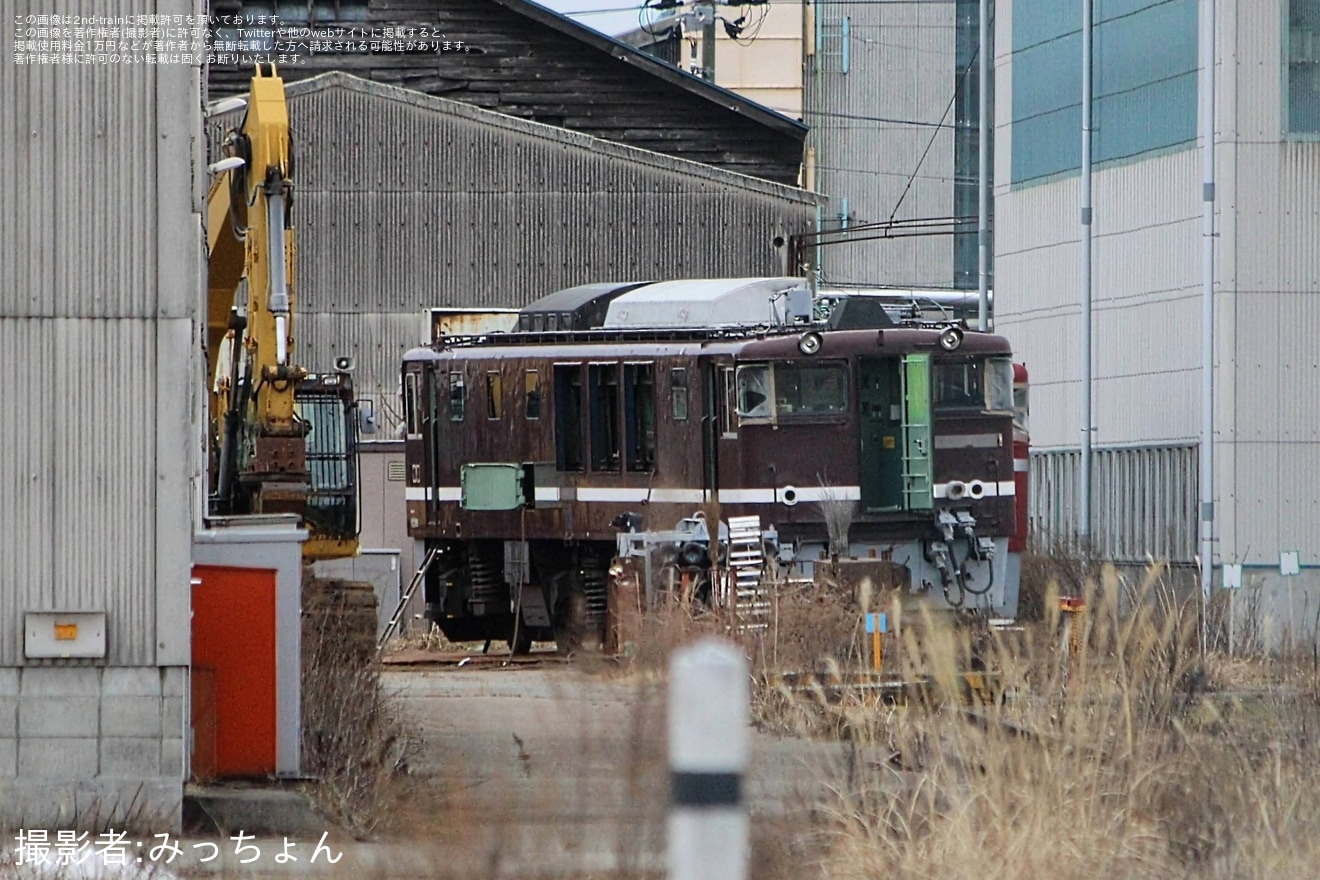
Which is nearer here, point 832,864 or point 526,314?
point 832,864

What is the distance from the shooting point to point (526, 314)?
26953mm

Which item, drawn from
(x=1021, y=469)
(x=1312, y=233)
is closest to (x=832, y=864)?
(x=1021, y=469)

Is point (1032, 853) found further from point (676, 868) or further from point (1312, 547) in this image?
point (1312, 547)

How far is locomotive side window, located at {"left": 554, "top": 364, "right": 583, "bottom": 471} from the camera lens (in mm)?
25312

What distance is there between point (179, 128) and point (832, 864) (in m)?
5.44

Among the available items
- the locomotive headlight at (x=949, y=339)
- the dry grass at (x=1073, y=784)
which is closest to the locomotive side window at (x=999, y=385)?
the locomotive headlight at (x=949, y=339)

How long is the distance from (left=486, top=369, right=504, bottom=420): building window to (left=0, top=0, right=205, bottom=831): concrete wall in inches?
564

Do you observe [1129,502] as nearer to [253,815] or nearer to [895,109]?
[253,815]

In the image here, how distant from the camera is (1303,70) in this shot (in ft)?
88.3

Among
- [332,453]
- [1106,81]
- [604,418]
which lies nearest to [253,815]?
[332,453]

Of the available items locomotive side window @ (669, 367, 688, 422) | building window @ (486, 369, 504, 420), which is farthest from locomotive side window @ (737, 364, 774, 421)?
building window @ (486, 369, 504, 420)

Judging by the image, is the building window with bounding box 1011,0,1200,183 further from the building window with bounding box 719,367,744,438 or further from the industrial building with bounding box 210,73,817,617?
the building window with bounding box 719,367,744,438

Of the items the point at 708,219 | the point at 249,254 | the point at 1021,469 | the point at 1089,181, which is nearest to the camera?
the point at 249,254

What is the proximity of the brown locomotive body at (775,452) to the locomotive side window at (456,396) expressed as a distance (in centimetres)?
117
